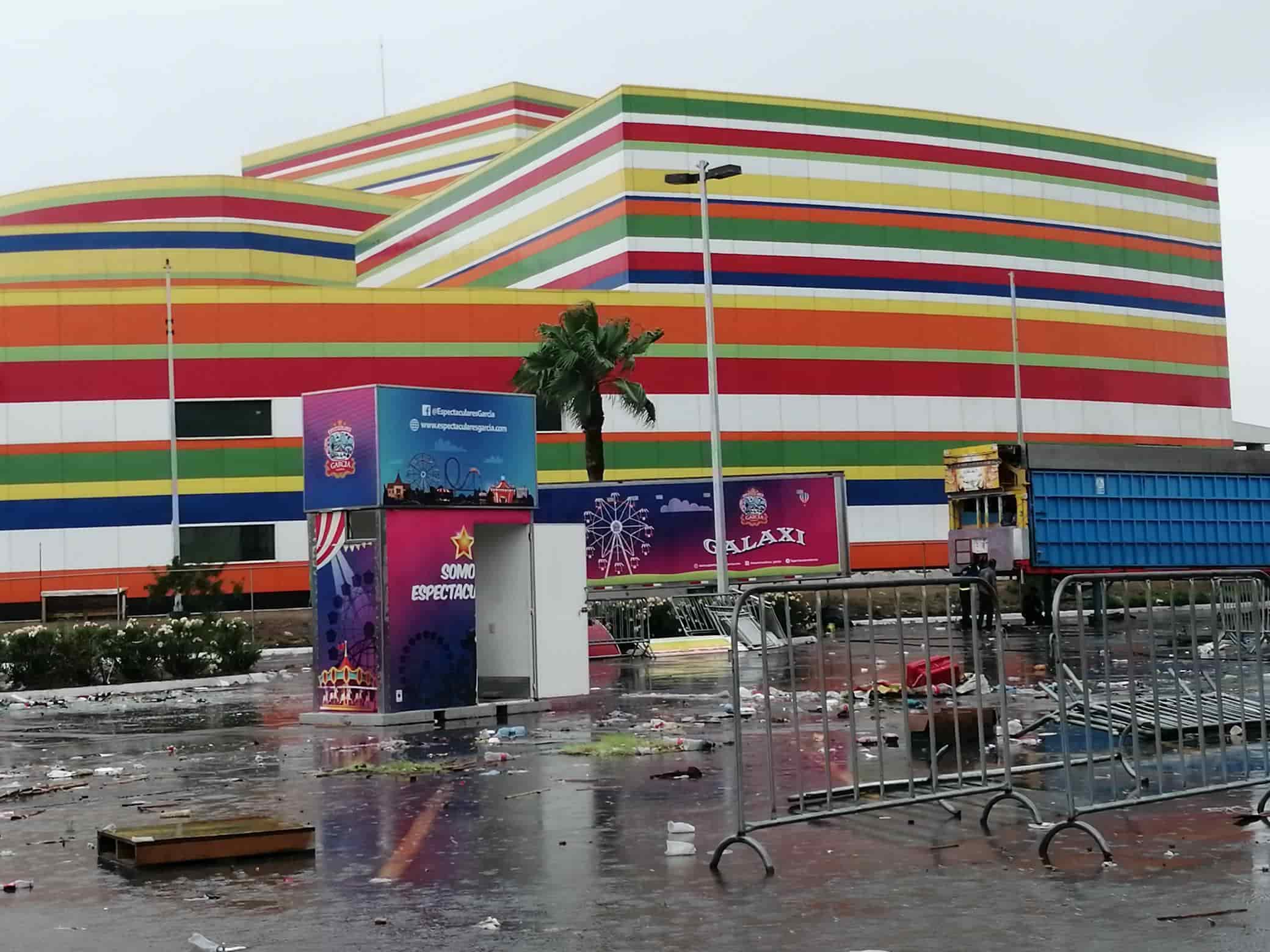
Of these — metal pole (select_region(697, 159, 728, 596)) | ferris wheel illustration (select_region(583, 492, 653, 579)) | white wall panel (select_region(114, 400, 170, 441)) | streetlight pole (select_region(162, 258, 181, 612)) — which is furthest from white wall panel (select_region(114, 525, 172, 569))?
metal pole (select_region(697, 159, 728, 596))

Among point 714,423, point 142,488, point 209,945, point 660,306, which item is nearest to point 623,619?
point 714,423

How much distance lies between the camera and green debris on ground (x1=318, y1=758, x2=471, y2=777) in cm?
1372

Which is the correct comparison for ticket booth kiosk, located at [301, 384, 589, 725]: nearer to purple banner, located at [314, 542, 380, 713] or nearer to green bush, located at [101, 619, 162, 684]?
purple banner, located at [314, 542, 380, 713]

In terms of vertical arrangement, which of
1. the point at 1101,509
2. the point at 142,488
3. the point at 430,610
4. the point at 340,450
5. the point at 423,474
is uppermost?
the point at 142,488

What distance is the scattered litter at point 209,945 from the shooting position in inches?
273

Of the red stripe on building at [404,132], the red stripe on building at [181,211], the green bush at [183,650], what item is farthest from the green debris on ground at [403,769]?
the red stripe on building at [404,132]

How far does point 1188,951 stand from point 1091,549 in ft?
115

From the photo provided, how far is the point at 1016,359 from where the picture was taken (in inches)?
2255

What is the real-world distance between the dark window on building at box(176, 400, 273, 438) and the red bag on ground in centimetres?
3618

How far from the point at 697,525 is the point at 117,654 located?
18.8 m

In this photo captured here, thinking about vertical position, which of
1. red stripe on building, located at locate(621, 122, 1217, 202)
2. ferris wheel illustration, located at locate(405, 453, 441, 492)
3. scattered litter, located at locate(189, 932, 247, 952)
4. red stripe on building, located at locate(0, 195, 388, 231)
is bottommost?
scattered litter, located at locate(189, 932, 247, 952)

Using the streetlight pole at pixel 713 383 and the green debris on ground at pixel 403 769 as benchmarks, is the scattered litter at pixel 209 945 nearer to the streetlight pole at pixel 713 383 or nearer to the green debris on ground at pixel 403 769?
the green debris on ground at pixel 403 769

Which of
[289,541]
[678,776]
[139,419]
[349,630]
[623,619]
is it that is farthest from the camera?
[289,541]

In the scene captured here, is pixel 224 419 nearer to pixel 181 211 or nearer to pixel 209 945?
pixel 181 211
